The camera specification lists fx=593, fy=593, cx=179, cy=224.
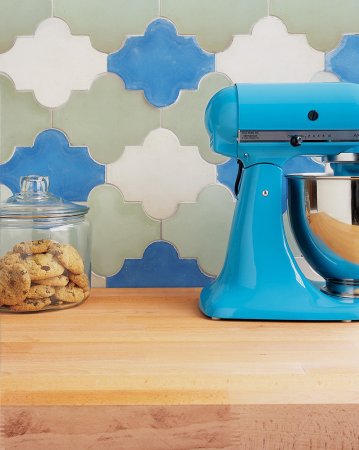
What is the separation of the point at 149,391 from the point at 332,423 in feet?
0.66

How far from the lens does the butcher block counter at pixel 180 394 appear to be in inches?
25.0

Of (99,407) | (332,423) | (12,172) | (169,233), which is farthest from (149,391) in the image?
(12,172)

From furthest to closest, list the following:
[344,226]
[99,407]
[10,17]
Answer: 1. [10,17]
2. [344,226]
3. [99,407]

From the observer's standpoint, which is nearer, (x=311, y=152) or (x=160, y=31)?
(x=311, y=152)

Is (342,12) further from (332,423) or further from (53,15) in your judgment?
(332,423)

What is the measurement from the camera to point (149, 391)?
65cm

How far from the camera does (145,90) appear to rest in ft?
3.81

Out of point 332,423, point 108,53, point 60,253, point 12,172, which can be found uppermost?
point 108,53

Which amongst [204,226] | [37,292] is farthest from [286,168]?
[37,292]

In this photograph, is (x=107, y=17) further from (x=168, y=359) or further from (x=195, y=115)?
(x=168, y=359)

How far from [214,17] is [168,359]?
0.71m

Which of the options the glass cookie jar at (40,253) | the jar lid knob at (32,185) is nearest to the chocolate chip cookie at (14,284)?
the glass cookie jar at (40,253)

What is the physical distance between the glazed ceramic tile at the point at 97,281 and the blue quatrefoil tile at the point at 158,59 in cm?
37

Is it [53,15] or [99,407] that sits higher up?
[53,15]
